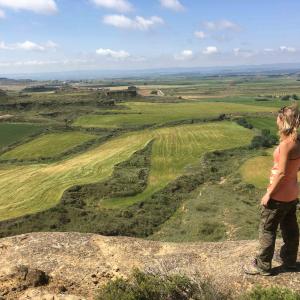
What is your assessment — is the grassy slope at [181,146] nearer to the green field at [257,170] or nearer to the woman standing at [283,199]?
the green field at [257,170]

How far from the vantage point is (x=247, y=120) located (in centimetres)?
10075

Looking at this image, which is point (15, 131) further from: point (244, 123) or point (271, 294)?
point (271, 294)

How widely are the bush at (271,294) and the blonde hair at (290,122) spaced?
7.47 feet

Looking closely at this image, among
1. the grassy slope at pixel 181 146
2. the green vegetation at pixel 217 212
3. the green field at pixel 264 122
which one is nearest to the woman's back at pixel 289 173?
the green vegetation at pixel 217 212

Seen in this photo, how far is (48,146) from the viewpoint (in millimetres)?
74188

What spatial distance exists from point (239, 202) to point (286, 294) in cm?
3116

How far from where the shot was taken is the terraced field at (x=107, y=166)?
44.6m

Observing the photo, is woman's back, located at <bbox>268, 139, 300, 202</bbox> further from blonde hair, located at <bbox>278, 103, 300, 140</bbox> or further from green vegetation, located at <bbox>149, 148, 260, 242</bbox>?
green vegetation, located at <bbox>149, 148, 260, 242</bbox>

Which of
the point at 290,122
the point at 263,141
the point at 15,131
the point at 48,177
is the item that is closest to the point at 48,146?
the point at 15,131

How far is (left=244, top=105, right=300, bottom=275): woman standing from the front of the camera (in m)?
6.83

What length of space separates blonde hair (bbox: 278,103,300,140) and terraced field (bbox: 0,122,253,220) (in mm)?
35350

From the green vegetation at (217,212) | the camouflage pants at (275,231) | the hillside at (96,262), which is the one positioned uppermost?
the camouflage pants at (275,231)

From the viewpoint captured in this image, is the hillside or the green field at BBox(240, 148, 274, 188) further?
the green field at BBox(240, 148, 274, 188)

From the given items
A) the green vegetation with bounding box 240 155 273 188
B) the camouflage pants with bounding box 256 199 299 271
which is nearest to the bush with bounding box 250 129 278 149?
the green vegetation with bounding box 240 155 273 188
